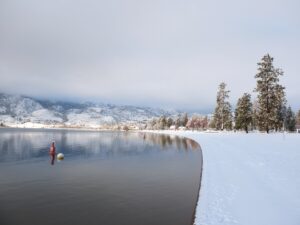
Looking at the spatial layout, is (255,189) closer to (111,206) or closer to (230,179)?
(230,179)

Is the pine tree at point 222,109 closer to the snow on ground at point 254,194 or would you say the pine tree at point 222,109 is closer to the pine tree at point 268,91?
the pine tree at point 268,91

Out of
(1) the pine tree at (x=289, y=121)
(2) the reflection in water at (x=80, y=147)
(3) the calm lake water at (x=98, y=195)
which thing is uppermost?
(1) the pine tree at (x=289, y=121)

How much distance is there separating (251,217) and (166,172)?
17.3m

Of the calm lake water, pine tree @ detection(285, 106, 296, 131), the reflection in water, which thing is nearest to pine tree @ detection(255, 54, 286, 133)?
the reflection in water

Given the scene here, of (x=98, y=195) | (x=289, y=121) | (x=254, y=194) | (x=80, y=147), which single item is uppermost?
(x=289, y=121)

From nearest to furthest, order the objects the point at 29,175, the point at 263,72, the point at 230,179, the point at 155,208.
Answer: the point at 155,208 → the point at 230,179 → the point at 29,175 → the point at 263,72

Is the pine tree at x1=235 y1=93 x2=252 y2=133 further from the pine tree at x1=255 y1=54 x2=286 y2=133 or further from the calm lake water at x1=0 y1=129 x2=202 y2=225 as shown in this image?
the calm lake water at x1=0 y1=129 x2=202 y2=225

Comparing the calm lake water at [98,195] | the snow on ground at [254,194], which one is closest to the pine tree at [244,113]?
the calm lake water at [98,195]

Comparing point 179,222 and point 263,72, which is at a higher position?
point 263,72

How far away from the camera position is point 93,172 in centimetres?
3106

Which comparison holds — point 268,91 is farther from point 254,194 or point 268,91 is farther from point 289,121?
point 289,121

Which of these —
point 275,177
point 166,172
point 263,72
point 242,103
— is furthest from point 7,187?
point 242,103

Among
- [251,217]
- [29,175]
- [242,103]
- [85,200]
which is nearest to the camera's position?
[251,217]

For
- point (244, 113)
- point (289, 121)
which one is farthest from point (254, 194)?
point (289, 121)
